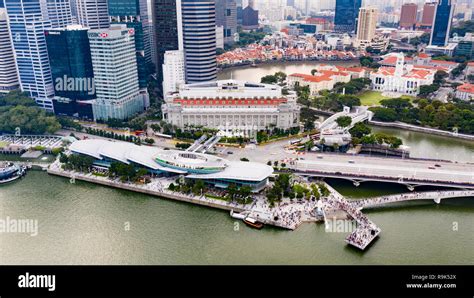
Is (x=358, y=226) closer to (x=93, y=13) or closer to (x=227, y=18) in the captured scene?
(x=93, y=13)

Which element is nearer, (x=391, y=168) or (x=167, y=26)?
(x=391, y=168)

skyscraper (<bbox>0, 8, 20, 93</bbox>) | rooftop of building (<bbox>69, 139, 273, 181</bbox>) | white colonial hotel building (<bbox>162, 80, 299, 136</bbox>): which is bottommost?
rooftop of building (<bbox>69, 139, 273, 181</bbox>)

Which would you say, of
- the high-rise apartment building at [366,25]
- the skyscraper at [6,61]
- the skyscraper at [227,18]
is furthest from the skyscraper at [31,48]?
the high-rise apartment building at [366,25]

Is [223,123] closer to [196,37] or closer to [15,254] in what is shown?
[196,37]

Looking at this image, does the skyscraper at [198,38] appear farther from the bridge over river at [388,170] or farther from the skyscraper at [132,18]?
the bridge over river at [388,170]

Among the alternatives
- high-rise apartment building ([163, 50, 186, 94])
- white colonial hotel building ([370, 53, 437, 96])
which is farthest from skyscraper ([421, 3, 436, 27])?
high-rise apartment building ([163, 50, 186, 94])

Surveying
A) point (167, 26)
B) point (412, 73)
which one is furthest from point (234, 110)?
point (412, 73)

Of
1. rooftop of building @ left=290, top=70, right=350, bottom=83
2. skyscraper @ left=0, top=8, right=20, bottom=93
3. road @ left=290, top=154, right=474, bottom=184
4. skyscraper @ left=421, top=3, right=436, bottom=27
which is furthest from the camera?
skyscraper @ left=421, top=3, right=436, bottom=27

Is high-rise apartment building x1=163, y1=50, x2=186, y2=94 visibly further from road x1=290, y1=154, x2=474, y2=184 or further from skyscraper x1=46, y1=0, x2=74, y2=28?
road x1=290, y1=154, x2=474, y2=184
